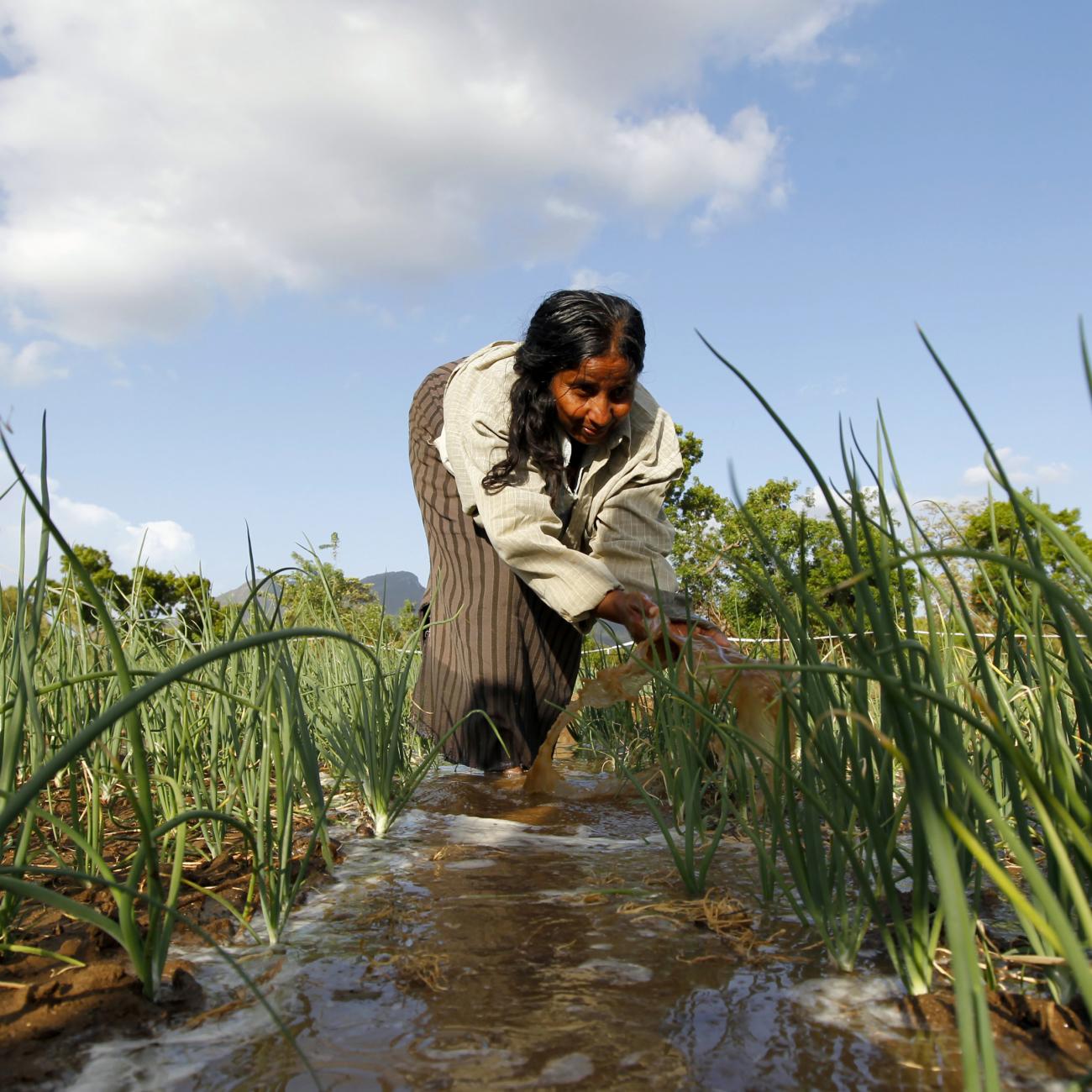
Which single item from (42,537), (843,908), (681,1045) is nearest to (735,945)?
(843,908)

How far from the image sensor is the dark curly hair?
9.70 feet

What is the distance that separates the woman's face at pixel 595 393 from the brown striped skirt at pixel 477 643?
60 centimetres

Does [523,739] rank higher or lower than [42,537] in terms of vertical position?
lower

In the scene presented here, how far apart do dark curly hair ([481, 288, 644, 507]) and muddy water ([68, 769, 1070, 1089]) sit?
67.9 inches

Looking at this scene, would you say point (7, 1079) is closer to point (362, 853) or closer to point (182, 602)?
point (362, 853)

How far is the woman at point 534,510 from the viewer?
9.70 feet

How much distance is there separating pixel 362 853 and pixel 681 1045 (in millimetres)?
1082

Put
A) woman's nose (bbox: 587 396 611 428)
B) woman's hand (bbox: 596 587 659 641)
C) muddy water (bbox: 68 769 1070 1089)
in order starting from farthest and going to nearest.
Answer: woman's nose (bbox: 587 396 611 428), woman's hand (bbox: 596 587 659 641), muddy water (bbox: 68 769 1070 1089)

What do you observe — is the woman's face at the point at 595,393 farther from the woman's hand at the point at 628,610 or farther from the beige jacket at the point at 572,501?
the woman's hand at the point at 628,610

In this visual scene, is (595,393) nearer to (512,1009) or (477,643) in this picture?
(477,643)

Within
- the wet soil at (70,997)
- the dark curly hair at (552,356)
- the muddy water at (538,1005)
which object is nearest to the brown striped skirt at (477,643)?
the dark curly hair at (552,356)

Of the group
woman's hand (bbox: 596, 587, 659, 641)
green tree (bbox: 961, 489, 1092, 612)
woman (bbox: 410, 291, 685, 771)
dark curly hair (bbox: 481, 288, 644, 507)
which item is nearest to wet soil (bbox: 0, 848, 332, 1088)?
green tree (bbox: 961, 489, 1092, 612)

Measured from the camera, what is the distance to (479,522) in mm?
3361

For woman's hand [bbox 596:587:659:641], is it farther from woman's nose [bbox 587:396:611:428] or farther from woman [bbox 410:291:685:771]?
woman's nose [bbox 587:396:611:428]
